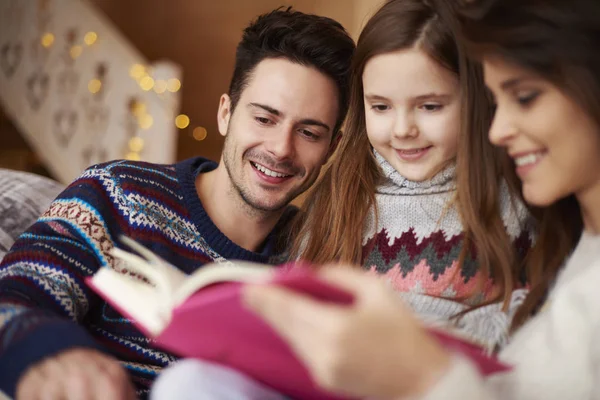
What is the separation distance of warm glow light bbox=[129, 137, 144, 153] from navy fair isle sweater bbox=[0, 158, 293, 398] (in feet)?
7.55

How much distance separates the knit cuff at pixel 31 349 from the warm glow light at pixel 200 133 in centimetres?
431

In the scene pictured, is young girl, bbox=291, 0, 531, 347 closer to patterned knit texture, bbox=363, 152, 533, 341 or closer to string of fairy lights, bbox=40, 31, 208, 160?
patterned knit texture, bbox=363, 152, 533, 341

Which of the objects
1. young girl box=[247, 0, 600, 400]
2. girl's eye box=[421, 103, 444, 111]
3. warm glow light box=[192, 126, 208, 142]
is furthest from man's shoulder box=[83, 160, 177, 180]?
warm glow light box=[192, 126, 208, 142]

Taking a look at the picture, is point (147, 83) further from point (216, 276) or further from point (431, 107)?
point (216, 276)

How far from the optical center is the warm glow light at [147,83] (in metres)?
4.03

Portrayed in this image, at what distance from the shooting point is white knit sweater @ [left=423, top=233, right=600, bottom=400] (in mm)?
943

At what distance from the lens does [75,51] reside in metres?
4.18

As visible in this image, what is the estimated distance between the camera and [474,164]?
1411 mm

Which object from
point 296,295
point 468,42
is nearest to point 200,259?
point 468,42

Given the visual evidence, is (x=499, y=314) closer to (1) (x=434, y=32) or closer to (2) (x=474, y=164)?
(2) (x=474, y=164)

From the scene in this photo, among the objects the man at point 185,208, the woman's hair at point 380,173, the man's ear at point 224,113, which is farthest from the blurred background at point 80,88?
the woman's hair at point 380,173

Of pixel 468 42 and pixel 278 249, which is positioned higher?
pixel 468 42

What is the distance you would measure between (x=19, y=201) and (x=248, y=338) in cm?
120

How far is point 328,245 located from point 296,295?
0.90m
